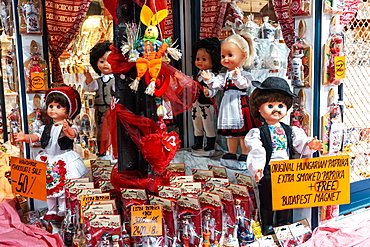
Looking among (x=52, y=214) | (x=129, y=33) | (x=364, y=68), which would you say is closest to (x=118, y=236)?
(x=52, y=214)

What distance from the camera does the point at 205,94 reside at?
372 centimetres

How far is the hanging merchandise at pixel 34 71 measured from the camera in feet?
9.73

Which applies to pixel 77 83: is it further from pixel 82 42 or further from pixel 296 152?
pixel 296 152

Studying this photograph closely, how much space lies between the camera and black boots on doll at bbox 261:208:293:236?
2.68 meters

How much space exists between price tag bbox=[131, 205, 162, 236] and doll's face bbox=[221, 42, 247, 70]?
1500 mm

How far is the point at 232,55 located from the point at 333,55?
93 cm

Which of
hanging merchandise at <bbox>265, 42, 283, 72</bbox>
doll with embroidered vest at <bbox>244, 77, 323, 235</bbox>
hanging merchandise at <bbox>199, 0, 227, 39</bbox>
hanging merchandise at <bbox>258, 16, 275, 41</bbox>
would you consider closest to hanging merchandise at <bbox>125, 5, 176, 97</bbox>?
doll with embroidered vest at <bbox>244, 77, 323, 235</bbox>

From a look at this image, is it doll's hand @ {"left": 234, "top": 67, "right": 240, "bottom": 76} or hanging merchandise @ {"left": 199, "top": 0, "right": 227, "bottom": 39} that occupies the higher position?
hanging merchandise @ {"left": 199, "top": 0, "right": 227, "bottom": 39}

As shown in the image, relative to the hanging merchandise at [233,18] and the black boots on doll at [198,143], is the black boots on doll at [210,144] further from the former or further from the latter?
the hanging merchandise at [233,18]

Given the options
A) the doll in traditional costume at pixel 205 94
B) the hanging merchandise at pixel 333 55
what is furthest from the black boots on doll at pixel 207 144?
the hanging merchandise at pixel 333 55

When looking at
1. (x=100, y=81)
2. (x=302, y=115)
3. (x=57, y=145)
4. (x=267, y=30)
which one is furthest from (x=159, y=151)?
(x=267, y=30)

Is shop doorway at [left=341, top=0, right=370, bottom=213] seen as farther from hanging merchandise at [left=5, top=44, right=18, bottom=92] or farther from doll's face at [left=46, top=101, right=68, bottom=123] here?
hanging merchandise at [left=5, top=44, right=18, bottom=92]

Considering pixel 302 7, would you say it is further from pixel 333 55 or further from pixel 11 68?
pixel 11 68

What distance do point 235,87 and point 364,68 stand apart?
106 cm
